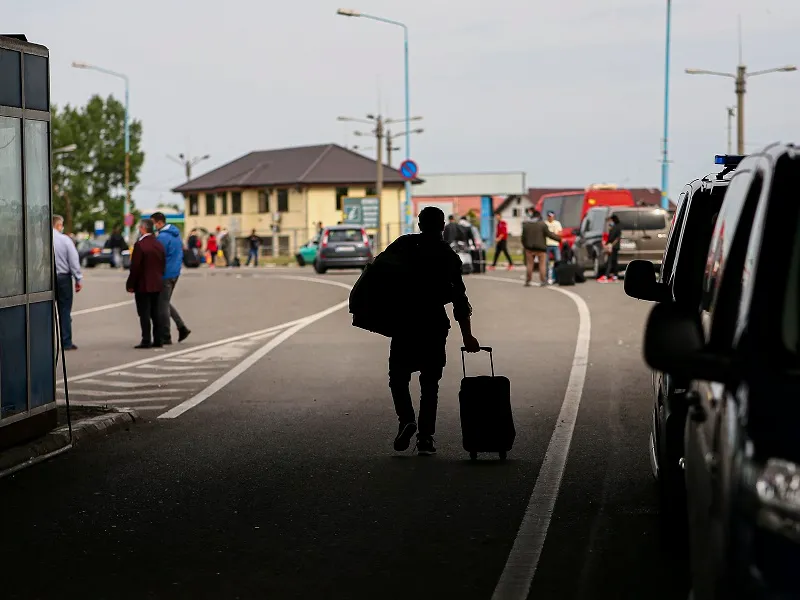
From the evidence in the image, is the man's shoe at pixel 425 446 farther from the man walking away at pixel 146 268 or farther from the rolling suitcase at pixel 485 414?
the man walking away at pixel 146 268

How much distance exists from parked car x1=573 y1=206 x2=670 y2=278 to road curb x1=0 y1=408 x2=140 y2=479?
24428 millimetres

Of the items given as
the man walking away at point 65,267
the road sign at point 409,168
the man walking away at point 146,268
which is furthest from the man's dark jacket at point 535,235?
the road sign at point 409,168

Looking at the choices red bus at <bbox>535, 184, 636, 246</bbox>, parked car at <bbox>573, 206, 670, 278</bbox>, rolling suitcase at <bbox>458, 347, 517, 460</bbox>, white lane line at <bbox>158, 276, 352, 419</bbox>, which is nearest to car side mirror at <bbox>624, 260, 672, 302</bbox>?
rolling suitcase at <bbox>458, 347, 517, 460</bbox>

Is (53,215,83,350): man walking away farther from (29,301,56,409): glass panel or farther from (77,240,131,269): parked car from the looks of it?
(77,240,131,269): parked car

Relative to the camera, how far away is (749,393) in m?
3.90

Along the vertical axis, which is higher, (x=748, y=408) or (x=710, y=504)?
(x=748, y=408)

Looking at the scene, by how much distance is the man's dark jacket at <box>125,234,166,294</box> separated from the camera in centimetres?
1956

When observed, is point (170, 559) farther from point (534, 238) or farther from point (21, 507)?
point (534, 238)

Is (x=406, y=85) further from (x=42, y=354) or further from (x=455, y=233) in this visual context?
(x=42, y=354)

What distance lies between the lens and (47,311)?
11242 mm

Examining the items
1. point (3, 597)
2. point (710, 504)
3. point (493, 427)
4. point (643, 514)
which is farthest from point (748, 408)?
point (493, 427)

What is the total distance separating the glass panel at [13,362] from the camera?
1040cm

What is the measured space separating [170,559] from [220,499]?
5.41ft

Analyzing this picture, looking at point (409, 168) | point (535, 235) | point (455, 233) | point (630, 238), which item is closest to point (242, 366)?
point (535, 235)
